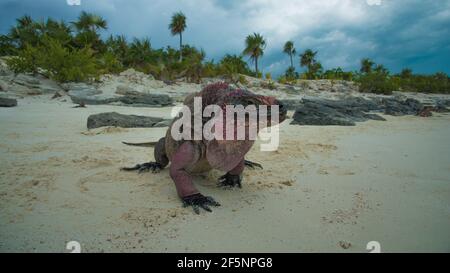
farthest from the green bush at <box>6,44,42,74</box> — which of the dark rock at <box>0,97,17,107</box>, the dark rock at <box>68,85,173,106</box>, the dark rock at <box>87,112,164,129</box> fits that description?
the dark rock at <box>87,112,164,129</box>

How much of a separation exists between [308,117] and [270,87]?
1573cm

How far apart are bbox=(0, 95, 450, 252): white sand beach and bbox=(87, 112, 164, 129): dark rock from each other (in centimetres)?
175

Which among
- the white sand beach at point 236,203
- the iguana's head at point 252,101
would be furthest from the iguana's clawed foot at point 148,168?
the iguana's head at point 252,101

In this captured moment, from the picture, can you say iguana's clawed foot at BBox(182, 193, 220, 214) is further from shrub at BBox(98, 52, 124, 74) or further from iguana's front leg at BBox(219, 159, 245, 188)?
shrub at BBox(98, 52, 124, 74)

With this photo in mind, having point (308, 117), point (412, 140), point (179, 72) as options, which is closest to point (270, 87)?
point (179, 72)

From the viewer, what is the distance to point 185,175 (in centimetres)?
268

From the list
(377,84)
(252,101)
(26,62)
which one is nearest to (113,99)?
(26,62)

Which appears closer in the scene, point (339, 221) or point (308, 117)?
point (339, 221)

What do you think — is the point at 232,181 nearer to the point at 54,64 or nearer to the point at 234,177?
the point at 234,177

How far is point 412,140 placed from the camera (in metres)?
6.04

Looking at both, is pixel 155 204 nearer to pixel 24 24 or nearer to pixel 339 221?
pixel 339 221

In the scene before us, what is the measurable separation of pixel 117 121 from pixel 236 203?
4933mm

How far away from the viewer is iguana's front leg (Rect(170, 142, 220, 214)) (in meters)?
2.63
